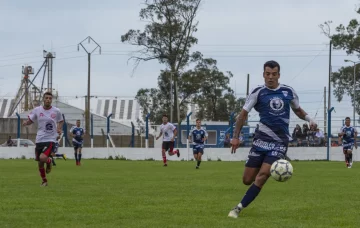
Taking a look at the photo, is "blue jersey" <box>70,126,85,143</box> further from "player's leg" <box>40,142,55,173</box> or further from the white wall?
"player's leg" <box>40,142,55,173</box>

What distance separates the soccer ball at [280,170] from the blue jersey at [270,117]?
0.28m

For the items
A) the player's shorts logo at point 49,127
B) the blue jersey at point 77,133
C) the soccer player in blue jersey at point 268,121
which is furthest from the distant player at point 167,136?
the soccer player in blue jersey at point 268,121

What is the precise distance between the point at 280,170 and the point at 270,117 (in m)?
0.81

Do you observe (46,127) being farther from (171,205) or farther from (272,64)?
(272,64)

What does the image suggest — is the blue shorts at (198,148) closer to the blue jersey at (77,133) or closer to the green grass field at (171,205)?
the blue jersey at (77,133)

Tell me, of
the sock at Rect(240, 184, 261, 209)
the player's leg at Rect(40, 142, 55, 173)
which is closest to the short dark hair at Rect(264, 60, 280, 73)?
the sock at Rect(240, 184, 261, 209)

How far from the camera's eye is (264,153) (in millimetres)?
10516

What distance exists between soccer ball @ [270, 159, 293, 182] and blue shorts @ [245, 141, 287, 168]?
16 cm

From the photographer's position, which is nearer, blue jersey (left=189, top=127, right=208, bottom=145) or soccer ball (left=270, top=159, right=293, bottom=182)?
soccer ball (left=270, top=159, right=293, bottom=182)

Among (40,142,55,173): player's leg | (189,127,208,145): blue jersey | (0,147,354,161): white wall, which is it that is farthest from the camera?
(0,147,354,161): white wall

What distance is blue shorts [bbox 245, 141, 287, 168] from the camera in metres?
10.5

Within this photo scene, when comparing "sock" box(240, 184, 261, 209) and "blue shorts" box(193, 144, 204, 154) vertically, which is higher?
"sock" box(240, 184, 261, 209)

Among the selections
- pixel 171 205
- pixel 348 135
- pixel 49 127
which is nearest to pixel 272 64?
pixel 171 205

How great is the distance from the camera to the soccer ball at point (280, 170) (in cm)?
1021
